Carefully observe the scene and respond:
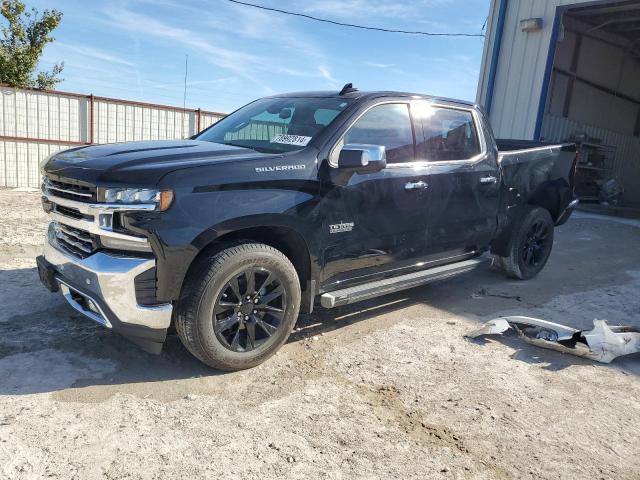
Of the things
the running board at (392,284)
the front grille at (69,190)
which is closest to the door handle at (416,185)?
the running board at (392,284)

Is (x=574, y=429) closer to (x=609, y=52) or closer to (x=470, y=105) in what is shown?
(x=470, y=105)

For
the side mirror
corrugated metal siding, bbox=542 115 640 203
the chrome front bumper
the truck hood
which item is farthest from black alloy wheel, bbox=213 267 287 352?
corrugated metal siding, bbox=542 115 640 203

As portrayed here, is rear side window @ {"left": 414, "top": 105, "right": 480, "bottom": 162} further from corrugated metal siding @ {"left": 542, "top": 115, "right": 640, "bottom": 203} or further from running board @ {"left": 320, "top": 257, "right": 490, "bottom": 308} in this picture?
corrugated metal siding @ {"left": 542, "top": 115, "right": 640, "bottom": 203}

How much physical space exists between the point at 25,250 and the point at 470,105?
5.20m

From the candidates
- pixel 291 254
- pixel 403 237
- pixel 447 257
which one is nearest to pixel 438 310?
pixel 447 257

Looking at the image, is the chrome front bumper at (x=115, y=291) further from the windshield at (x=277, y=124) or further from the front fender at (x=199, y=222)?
the windshield at (x=277, y=124)

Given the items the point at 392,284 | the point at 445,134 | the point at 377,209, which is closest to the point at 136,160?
the point at 377,209

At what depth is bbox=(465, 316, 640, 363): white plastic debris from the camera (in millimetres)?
3902

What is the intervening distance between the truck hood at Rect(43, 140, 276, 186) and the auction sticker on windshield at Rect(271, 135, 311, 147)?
0.88 ft

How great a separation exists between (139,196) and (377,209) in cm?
180

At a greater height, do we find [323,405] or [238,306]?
[238,306]

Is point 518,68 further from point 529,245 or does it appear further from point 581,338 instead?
point 581,338

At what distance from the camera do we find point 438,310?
16.1 feet

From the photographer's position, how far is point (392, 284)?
4203 mm
